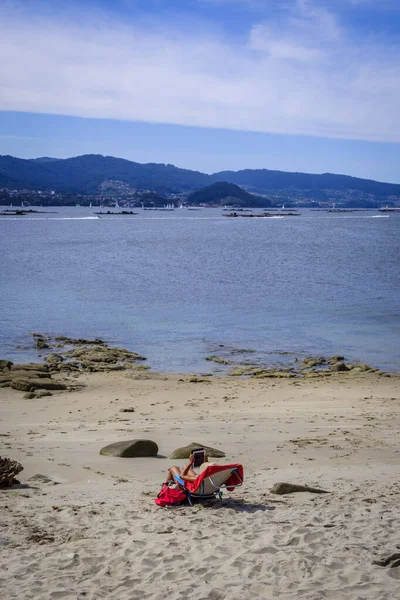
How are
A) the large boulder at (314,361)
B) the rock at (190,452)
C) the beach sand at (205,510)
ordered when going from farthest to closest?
the large boulder at (314,361) → the rock at (190,452) → the beach sand at (205,510)

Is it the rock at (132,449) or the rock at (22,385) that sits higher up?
the rock at (132,449)

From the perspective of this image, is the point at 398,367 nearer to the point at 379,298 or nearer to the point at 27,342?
the point at 27,342

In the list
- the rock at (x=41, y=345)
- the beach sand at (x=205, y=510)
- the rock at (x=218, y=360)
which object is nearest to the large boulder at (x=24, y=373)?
the beach sand at (x=205, y=510)

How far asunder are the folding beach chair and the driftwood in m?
2.49

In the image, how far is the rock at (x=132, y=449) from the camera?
11.5m

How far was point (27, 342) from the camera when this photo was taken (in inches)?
1033

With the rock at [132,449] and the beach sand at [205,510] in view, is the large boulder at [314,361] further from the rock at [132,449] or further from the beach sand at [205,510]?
the rock at [132,449]

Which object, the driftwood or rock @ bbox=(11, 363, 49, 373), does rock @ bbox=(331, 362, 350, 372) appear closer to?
rock @ bbox=(11, 363, 49, 373)

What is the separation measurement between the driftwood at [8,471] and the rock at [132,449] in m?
1.93

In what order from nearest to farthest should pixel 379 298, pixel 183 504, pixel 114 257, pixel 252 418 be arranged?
pixel 183 504
pixel 252 418
pixel 379 298
pixel 114 257

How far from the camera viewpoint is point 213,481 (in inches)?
357

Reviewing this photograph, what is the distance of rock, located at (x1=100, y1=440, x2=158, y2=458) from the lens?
37.7ft

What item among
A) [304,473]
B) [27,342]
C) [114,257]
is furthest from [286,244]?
[304,473]

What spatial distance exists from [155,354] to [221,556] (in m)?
17.0
